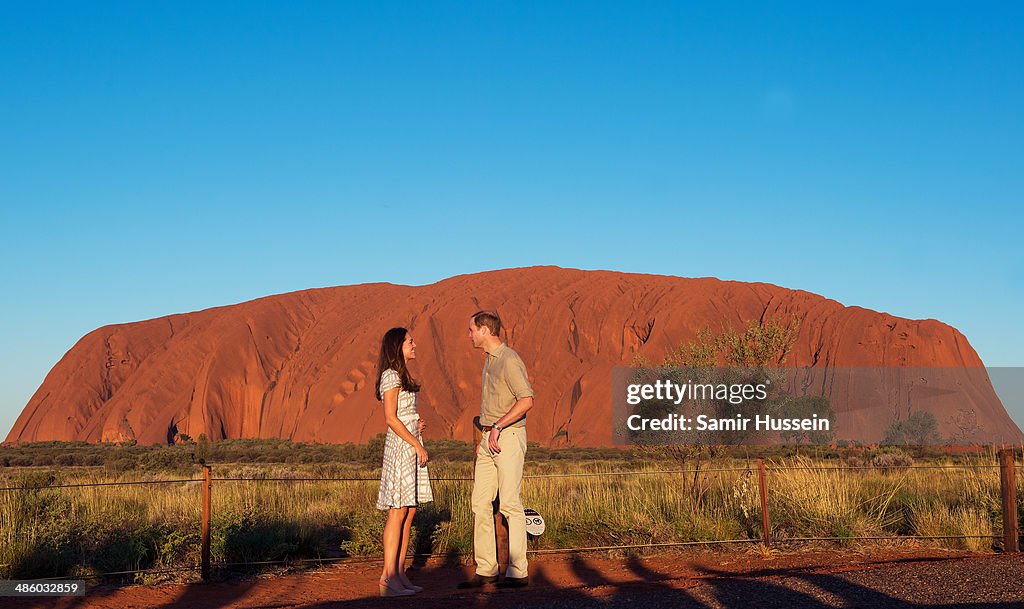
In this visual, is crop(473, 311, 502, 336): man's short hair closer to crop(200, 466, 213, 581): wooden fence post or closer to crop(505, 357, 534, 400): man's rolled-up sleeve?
crop(505, 357, 534, 400): man's rolled-up sleeve

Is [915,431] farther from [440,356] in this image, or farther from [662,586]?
[662,586]

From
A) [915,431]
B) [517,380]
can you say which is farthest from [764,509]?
[915,431]

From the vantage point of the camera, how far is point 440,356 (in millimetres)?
59906

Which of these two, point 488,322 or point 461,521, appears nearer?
point 488,322

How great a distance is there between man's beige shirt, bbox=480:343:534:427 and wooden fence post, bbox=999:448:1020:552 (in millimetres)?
5209

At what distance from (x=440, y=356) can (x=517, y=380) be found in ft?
176

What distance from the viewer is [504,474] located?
662cm

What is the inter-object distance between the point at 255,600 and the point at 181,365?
65.4 metres

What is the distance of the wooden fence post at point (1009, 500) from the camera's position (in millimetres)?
8742

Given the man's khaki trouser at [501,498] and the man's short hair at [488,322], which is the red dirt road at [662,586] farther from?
the man's short hair at [488,322]

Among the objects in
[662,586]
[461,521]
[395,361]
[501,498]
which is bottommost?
[662,586]

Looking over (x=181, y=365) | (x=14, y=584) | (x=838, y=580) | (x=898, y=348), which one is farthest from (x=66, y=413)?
(x=838, y=580)

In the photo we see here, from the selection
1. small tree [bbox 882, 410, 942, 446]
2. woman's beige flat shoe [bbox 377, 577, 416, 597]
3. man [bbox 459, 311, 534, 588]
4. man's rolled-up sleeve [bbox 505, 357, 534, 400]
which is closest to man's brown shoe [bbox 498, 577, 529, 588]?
man [bbox 459, 311, 534, 588]

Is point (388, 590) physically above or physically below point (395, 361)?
below
